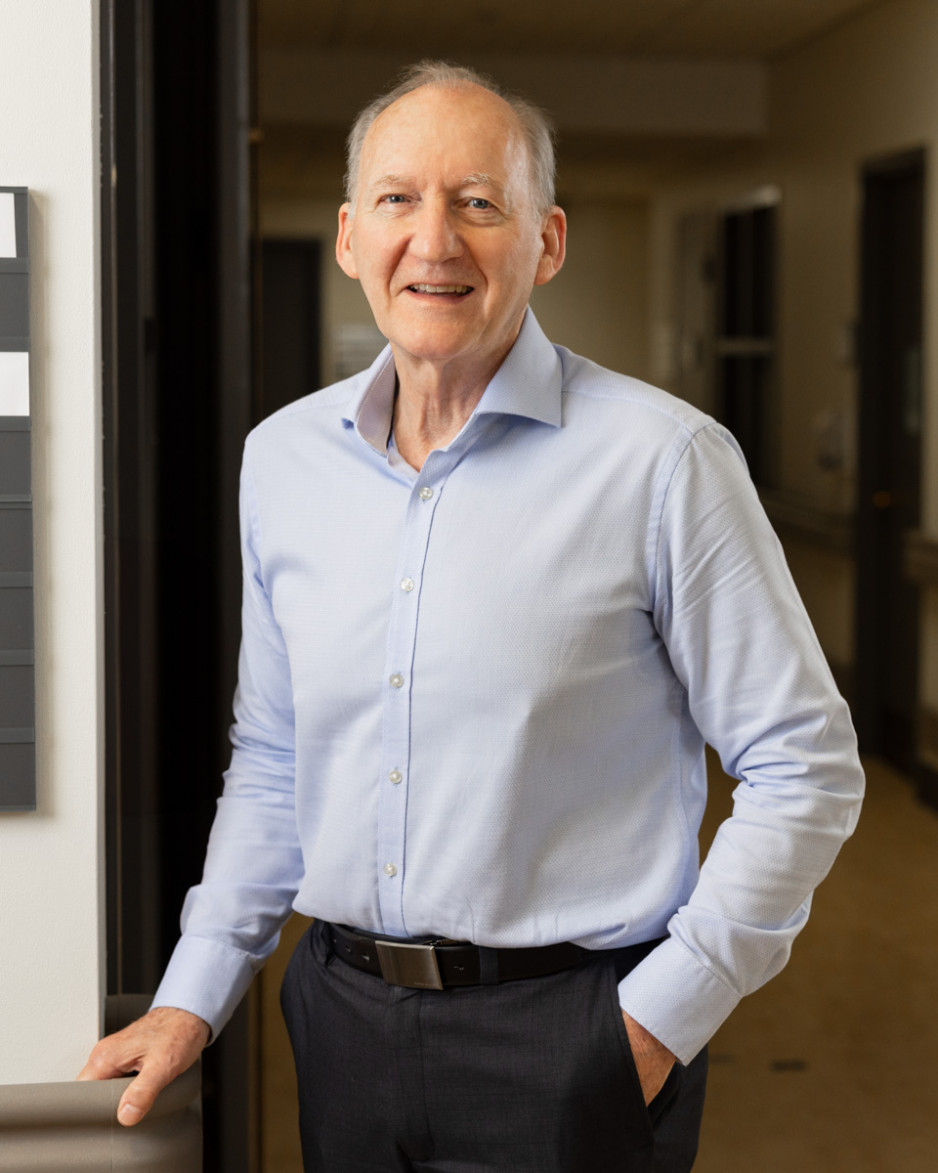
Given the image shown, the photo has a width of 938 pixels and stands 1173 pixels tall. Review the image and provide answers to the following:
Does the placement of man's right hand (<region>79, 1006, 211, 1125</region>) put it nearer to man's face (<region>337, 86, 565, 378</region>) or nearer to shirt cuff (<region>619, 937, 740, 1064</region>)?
shirt cuff (<region>619, 937, 740, 1064</region>)

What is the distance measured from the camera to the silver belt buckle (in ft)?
3.69

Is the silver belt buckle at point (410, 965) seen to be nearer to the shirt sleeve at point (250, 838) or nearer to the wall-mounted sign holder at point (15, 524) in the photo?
the shirt sleeve at point (250, 838)

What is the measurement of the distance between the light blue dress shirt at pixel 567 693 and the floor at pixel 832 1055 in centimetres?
142

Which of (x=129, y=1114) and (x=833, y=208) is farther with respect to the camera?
(x=833, y=208)

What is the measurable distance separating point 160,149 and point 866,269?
4.02m

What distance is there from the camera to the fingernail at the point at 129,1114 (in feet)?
3.59

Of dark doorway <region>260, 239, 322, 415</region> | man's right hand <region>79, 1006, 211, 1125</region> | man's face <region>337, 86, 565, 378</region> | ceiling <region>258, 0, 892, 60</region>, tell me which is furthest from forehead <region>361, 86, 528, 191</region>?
dark doorway <region>260, 239, 322, 415</region>

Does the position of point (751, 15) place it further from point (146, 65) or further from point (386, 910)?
point (386, 910)

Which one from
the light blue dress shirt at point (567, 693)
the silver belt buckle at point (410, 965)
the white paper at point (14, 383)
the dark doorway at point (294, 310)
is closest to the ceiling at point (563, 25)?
the dark doorway at point (294, 310)

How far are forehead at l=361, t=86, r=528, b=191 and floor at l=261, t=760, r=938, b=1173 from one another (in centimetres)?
182

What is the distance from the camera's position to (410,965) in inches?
44.7

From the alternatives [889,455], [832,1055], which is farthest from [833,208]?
[832,1055]

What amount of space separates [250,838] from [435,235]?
613mm

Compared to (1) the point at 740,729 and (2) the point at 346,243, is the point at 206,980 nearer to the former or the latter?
(1) the point at 740,729
